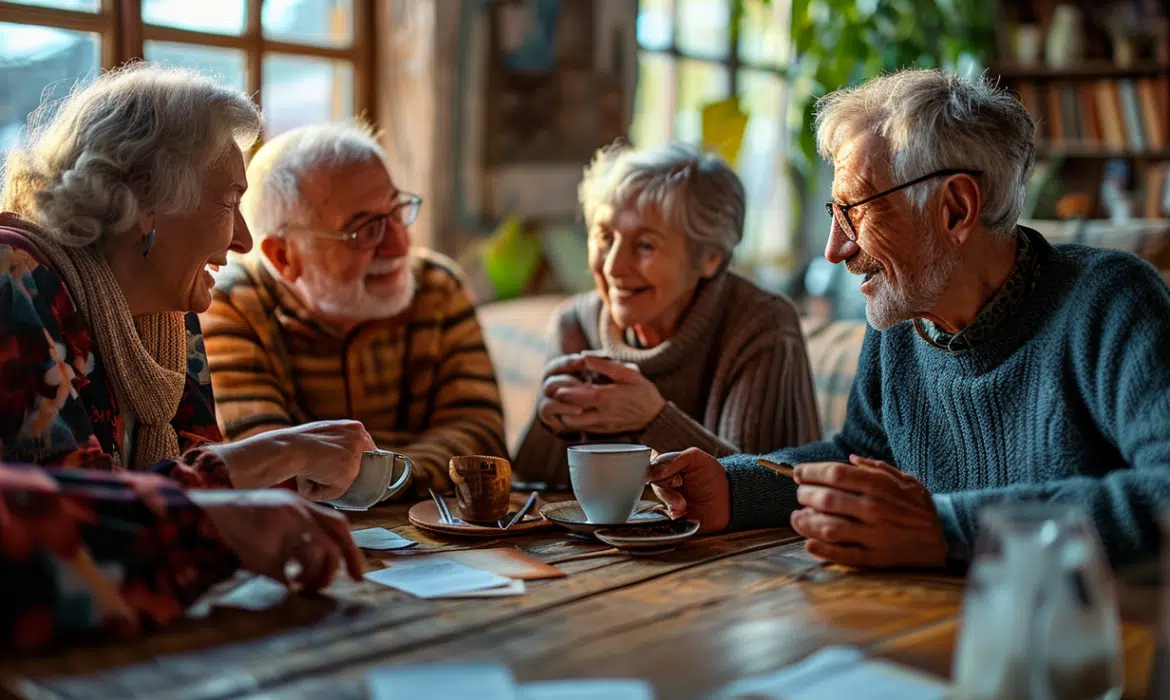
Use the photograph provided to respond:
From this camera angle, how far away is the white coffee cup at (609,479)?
A: 1.64 metres

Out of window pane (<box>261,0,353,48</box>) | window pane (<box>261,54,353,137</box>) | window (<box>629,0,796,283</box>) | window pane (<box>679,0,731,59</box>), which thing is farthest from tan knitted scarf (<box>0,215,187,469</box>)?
window pane (<box>679,0,731,59</box>)

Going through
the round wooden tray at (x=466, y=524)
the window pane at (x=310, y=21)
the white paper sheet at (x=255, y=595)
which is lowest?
the round wooden tray at (x=466, y=524)

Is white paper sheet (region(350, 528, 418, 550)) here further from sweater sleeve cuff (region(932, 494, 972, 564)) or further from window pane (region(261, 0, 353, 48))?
window pane (region(261, 0, 353, 48))

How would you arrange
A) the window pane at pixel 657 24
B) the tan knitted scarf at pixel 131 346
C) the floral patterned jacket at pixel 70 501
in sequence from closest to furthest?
the floral patterned jacket at pixel 70 501
the tan knitted scarf at pixel 131 346
the window pane at pixel 657 24

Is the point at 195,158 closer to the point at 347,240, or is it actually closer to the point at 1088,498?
the point at 347,240

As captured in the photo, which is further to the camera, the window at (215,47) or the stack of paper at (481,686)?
the window at (215,47)

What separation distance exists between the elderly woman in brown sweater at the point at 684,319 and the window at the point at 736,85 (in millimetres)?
2229

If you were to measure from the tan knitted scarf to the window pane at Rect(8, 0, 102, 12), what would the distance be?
1.58m

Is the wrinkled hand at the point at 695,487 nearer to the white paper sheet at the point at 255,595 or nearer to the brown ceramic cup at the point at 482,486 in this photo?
the brown ceramic cup at the point at 482,486

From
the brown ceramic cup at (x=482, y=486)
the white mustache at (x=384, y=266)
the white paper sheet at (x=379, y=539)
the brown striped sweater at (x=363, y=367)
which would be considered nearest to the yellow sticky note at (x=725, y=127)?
the brown striped sweater at (x=363, y=367)

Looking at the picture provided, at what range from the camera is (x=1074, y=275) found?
1.66 meters

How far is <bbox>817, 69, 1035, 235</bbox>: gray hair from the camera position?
1705 mm

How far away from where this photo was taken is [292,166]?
245cm

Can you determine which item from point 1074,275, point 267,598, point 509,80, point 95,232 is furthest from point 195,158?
point 509,80
